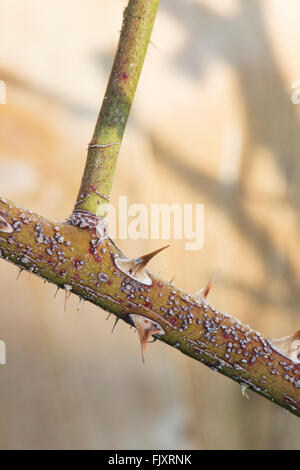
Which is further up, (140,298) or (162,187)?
(162,187)

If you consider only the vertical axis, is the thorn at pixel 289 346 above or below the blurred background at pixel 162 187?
below

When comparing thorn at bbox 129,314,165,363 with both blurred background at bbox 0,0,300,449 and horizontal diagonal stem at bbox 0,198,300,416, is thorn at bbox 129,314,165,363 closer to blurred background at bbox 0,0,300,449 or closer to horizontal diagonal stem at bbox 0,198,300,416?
horizontal diagonal stem at bbox 0,198,300,416

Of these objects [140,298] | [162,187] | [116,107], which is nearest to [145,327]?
[140,298]

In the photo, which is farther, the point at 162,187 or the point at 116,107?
the point at 162,187

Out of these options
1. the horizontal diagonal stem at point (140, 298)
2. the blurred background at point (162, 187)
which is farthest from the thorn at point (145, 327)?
the blurred background at point (162, 187)

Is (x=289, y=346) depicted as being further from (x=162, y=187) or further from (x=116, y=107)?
(x=162, y=187)

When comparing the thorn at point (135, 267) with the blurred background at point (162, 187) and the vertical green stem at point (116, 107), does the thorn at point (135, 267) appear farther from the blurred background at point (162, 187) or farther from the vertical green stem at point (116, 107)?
the blurred background at point (162, 187)
